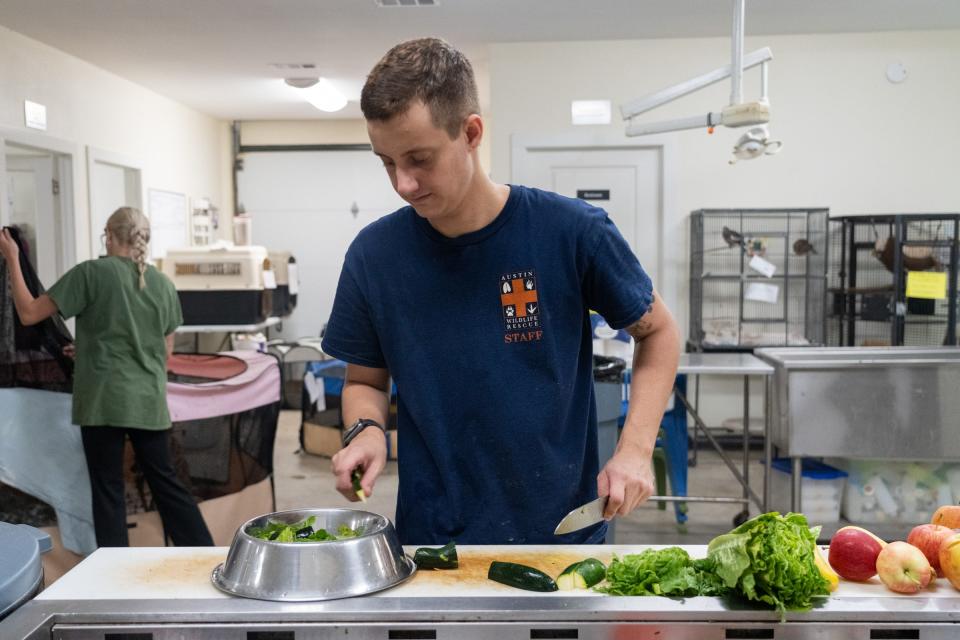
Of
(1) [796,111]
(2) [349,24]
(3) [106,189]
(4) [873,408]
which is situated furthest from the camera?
(3) [106,189]

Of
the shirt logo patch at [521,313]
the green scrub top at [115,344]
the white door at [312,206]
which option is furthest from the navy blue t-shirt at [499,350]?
the white door at [312,206]

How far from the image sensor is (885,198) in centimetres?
627

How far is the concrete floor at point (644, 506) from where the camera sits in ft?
15.2

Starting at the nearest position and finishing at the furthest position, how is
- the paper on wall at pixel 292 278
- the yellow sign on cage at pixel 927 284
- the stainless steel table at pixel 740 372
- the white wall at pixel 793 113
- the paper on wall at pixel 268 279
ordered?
the stainless steel table at pixel 740 372 < the yellow sign on cage at pixel 927 284 < the white wall at pixel 793 113 < the paper on wall at pixel 268 279 < the paper on wall at pixel 292 278

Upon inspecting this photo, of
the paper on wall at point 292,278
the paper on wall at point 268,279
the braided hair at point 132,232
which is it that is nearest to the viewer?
the braided hair at point 132,232

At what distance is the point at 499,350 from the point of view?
152 centimetres

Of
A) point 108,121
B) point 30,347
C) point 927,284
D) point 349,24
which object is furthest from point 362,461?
point 108,121

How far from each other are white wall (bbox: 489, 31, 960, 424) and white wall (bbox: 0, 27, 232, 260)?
2996 mm

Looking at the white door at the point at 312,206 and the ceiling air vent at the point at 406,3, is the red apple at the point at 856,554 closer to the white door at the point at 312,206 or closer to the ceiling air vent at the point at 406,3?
the ceiling air vent at the point at 406,3

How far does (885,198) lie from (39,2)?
563cm

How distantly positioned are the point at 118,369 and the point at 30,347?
33cm

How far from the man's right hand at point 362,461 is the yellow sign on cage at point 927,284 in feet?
16.1

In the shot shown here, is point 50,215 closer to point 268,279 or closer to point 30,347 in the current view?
point 268,279

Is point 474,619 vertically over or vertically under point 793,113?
under
